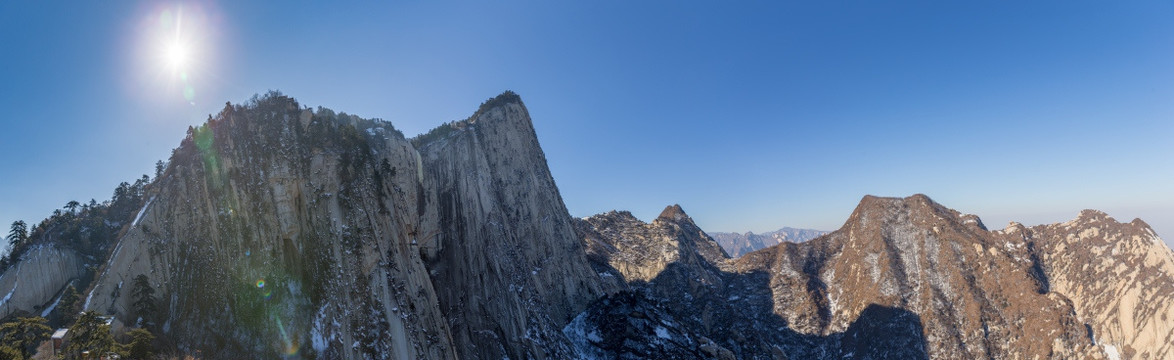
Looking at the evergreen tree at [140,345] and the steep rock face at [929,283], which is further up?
the evergreen tree at [140,345]

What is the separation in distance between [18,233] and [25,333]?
33.3ft

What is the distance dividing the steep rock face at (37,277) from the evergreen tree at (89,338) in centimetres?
644

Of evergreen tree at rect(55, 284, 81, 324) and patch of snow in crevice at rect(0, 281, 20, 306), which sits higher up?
patch of snow in crevice at rect(0, 281, 20, 306)

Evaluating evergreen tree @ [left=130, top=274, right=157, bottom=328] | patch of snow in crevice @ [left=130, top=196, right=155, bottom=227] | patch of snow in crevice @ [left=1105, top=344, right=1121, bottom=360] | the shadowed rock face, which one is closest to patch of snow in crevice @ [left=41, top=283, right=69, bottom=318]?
evergreen tree @ [left=130, top=274, right=157, bottom=328]

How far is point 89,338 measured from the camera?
20.3 m

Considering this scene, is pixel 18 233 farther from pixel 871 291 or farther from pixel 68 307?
pixel 871 291

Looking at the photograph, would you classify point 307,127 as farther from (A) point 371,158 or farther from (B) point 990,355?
(B) point 990,355

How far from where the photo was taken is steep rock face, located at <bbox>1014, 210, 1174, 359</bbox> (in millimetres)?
54844

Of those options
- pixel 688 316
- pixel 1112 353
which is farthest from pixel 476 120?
pixel 1112 353

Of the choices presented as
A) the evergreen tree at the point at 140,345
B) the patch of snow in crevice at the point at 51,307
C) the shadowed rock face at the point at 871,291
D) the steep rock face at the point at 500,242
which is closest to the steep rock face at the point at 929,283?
the shadowed rock face at the point at 871,291

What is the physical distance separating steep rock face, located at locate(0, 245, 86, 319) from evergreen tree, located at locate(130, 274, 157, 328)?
4919 mm

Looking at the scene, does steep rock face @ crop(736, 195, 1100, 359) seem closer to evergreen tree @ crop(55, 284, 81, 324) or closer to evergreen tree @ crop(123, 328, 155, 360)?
evergreen tree @ crop(123, 328, 155, 360)

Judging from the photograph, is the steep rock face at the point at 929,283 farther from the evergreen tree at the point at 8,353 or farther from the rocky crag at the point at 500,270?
the evergreen tree at the point at 8,353

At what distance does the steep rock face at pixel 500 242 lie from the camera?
121 ft
